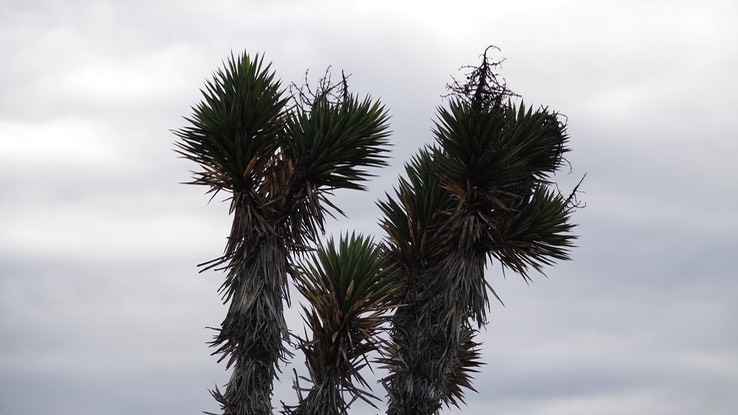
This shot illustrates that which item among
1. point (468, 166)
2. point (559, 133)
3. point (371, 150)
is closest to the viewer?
point (371, 150)

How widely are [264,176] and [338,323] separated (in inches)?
88.7

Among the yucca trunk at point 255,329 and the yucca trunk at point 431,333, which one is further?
the yucca trunk at point 431,333

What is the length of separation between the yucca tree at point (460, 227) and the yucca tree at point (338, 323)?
0.96m

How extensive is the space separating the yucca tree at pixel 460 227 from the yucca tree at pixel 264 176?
157 cm

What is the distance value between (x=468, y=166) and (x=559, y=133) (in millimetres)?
1914

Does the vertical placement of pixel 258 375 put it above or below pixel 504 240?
below

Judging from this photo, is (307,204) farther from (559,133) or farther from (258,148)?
(559,133)

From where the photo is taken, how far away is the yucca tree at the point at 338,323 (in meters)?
13.1

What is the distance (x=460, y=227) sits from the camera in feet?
47.9

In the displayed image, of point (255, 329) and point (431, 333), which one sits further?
point (431, 333)

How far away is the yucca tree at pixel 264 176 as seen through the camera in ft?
42.3

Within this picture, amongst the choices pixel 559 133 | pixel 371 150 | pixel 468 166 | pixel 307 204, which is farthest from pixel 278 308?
pixel 559 133

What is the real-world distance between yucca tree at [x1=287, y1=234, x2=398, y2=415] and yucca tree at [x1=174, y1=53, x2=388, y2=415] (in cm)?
41

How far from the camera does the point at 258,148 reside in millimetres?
13508
